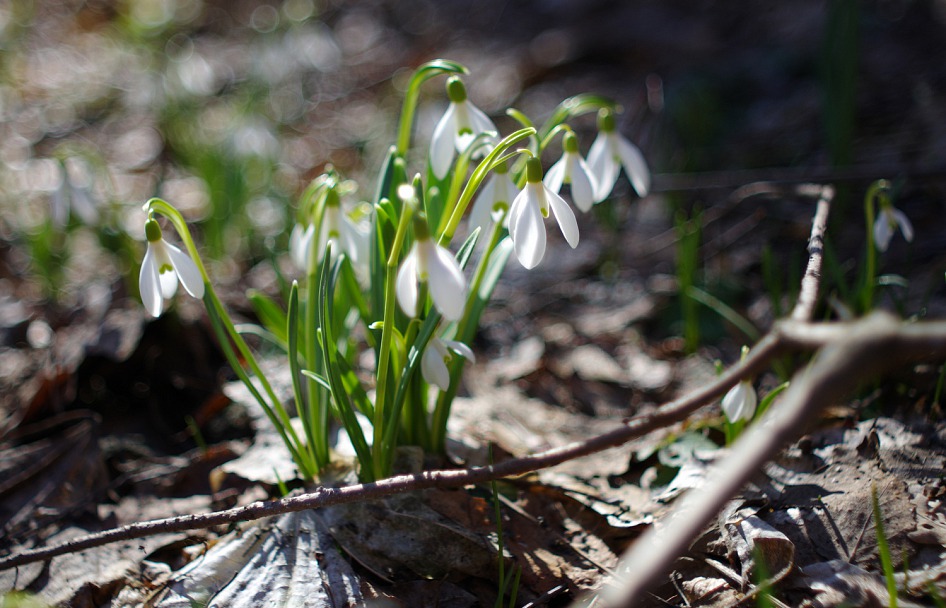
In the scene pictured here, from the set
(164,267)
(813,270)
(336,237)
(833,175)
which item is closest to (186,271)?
(164,267)

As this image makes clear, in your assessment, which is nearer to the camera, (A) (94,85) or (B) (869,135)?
(B) (869,135)

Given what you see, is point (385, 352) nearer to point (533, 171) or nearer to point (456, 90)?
point (533, 171)

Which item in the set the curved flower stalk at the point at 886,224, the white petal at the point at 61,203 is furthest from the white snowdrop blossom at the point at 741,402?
the white petal at the point at 61,203

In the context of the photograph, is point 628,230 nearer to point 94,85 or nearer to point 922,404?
point 922,404

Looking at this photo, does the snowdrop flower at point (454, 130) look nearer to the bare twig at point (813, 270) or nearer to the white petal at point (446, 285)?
the white petal at point (446, 285)

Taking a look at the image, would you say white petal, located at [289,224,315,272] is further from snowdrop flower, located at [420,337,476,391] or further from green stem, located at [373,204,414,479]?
snowdrop flower, located at [420,337,476,391]

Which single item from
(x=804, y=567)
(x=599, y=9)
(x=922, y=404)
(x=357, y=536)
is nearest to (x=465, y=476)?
(x=357, y=536)
